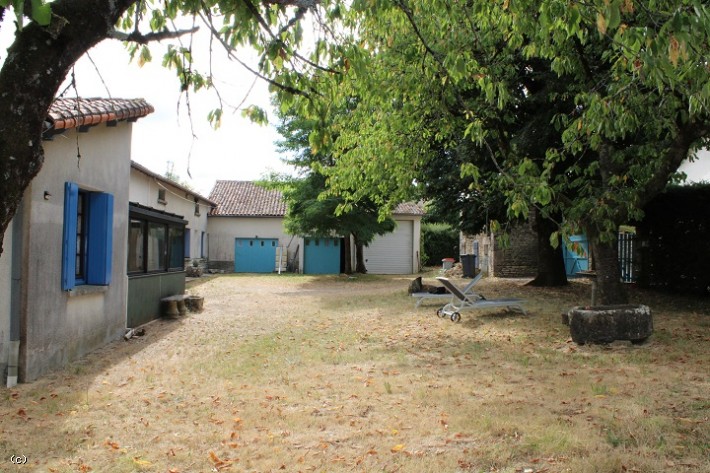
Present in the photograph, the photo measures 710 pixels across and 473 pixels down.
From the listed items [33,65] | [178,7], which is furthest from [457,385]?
[33,65]

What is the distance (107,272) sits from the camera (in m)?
8.07

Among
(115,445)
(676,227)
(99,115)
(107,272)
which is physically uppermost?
(99,115)

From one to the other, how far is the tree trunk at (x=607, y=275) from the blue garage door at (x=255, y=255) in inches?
886

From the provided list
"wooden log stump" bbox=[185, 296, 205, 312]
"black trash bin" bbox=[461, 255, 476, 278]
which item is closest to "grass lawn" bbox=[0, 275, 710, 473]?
"wooden log stump" bbox=[185, 296, 205, 312]

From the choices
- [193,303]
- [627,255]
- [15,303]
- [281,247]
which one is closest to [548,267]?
[627,255]

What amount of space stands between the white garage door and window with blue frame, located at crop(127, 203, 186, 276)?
17.3 m

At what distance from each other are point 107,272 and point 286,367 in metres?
3.14

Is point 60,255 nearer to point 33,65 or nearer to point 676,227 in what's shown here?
point 33,65

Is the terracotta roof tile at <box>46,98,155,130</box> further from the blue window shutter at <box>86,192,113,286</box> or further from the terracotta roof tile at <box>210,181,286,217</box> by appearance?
the terracotta roof tile at <box>210,181,286,217</box>

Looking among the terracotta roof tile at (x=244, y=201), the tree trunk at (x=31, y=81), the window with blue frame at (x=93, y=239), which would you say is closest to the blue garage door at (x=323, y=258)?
the terracotta roof tile at (x=244, y=201)

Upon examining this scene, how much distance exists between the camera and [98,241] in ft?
26.2

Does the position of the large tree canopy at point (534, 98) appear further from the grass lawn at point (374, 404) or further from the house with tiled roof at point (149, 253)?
the house with tiled roof at point (149, 253)

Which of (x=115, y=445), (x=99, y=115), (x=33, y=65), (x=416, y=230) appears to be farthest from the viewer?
(x=416, y=230)

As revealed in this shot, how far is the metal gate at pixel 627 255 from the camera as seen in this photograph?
55.0 ft
